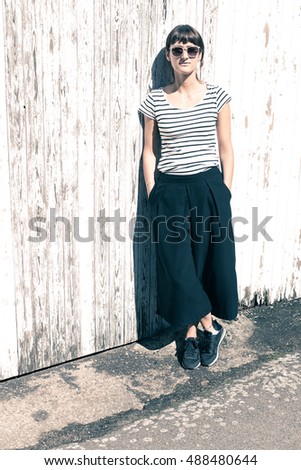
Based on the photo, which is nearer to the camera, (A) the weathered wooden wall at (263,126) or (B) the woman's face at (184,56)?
(B) the woman's face at (184,56)

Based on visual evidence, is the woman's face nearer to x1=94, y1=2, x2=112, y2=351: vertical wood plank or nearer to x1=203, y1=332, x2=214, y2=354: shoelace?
x1=94, y1=2, x2=112, y2=351: vertical wood plank

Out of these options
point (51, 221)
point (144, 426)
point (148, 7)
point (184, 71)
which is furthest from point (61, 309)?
point (148, 7)

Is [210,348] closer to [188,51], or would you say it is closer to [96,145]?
[96,145]

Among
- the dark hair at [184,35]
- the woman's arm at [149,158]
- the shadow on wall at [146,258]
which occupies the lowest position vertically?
the shadow on wall at [146,258]

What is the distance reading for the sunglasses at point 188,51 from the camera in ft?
11.7

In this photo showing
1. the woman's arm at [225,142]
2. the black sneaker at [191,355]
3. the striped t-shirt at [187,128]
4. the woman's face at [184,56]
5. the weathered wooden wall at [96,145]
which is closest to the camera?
the weathered wooden wall at [96,145]

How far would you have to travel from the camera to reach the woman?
3.69 m

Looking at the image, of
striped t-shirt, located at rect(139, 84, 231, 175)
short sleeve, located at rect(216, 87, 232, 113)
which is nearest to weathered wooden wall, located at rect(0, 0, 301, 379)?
striped t-shirt, located at rect(139, 84, 231, 175)

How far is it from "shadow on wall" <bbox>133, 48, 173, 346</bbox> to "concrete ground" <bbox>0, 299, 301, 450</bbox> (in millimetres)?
139

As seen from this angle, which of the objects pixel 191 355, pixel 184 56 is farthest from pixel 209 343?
pixel 184 56

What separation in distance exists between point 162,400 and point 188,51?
6.56 feet

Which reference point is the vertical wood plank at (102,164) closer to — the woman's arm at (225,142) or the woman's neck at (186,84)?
the woman's neck at (186,84)

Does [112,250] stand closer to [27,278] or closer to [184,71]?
[27,278]

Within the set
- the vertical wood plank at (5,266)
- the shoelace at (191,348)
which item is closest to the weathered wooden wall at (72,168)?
the vertical wood plank at (5,266)
